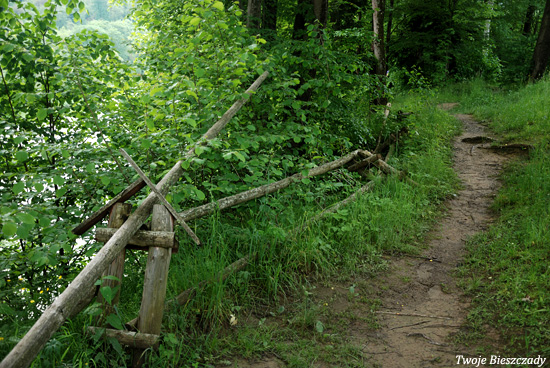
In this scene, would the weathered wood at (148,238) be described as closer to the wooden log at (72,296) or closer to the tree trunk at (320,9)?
the wooden log at (72,296)

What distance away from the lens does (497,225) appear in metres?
5.64

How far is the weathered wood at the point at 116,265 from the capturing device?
3078mm

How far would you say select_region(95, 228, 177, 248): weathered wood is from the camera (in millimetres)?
3113

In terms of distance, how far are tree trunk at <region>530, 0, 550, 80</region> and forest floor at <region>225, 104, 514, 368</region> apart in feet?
32.7

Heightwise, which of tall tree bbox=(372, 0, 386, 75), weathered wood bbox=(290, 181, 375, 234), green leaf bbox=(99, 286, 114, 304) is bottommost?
weathered wood bbox=(290, 181, 375, 234)

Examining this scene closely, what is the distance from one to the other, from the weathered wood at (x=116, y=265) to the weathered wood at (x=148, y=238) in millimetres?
79

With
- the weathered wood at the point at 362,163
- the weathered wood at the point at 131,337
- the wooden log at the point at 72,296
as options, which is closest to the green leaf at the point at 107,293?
the wooden log at the point at 72,296

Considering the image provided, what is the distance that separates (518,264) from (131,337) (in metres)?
4.13

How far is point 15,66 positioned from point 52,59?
0.39 metres

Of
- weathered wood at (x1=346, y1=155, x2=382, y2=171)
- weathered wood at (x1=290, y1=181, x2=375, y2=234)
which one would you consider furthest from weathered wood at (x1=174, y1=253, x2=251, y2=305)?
weathered wood at (x1=346, y1=155, x2=382, y2=171)

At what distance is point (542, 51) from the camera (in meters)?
13.3

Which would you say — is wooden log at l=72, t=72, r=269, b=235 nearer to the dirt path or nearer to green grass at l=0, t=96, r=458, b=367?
green grass at l=0, t=96, r=458, b=367

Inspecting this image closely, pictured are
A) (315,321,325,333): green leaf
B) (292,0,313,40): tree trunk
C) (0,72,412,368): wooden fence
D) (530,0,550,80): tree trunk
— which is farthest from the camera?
(530,0,550,80): tree trunk

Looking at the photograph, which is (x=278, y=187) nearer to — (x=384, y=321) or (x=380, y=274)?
(x=380, y=274)
